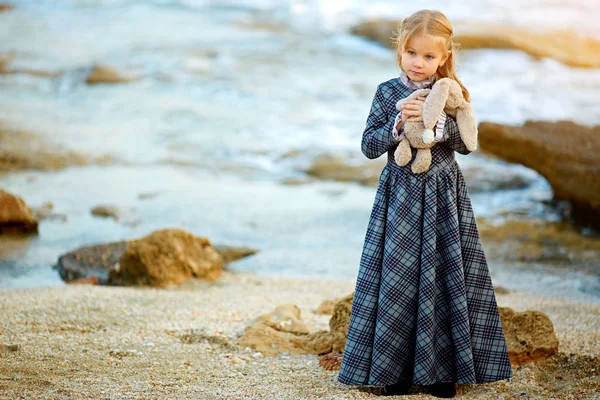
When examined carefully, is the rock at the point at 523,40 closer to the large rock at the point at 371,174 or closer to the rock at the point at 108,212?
the large rock at the point at 371,174

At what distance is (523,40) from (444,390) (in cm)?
1280

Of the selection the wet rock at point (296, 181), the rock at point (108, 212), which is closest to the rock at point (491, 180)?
the wet rock at point (296, 181)

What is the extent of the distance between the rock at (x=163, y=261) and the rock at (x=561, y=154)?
10.2 ft

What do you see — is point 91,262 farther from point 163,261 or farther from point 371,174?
point 371,174

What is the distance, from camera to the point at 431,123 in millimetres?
3230

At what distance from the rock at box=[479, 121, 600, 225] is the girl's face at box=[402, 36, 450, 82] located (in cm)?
416

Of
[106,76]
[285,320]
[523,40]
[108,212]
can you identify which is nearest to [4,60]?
[106,76]

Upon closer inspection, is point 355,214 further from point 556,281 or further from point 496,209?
point 556,281

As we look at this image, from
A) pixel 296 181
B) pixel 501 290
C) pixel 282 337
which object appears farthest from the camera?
pixel 296 181

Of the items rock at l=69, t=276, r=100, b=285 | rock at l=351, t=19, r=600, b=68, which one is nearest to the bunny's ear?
rock at l=69, t=276, r=100, b=285

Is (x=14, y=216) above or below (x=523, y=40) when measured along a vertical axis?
below

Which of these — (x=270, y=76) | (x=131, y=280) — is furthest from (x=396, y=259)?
(x=270, y=76)

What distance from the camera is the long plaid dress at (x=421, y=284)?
3357mm

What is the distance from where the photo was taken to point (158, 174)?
9.09 metres
